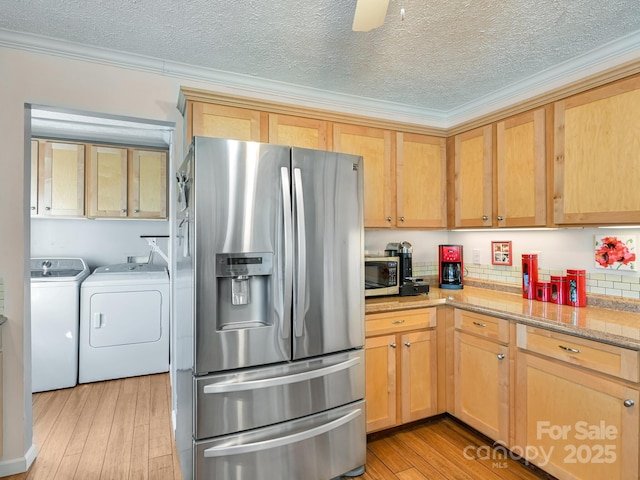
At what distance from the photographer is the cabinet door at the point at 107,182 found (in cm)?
362

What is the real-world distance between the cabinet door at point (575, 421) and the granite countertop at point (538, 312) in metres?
0.20

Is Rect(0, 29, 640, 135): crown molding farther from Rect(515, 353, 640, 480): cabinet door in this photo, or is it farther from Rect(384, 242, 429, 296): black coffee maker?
Rect(515, 353, 640, 480): cabinet door

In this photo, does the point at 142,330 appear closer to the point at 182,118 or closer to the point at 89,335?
the point at 89,335

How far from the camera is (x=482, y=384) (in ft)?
7.28

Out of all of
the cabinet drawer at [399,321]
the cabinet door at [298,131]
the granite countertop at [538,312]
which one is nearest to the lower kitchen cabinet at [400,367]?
the cabinet drawer at [399,321]

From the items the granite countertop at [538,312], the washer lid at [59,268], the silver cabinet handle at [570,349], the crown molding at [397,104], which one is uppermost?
the crown molding at [397,104]

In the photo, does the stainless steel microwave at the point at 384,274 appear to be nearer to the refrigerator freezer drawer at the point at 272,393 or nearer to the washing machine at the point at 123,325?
the refrigerator freezer drawer at the point at 272,393

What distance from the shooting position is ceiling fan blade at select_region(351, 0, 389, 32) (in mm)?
1161

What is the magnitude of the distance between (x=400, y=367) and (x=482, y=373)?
50 centimetres

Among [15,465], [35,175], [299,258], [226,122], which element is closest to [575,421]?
[299,258]

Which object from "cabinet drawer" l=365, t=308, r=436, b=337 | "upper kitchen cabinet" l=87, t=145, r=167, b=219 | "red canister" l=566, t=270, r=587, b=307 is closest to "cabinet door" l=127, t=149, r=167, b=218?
"upper kitchen cabinet" l=87, t=145, r=167, b=219

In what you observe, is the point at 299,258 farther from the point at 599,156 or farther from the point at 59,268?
the point at 59,268

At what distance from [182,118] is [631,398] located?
2.76 m

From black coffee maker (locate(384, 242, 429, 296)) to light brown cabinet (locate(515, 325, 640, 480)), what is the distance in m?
0.75
